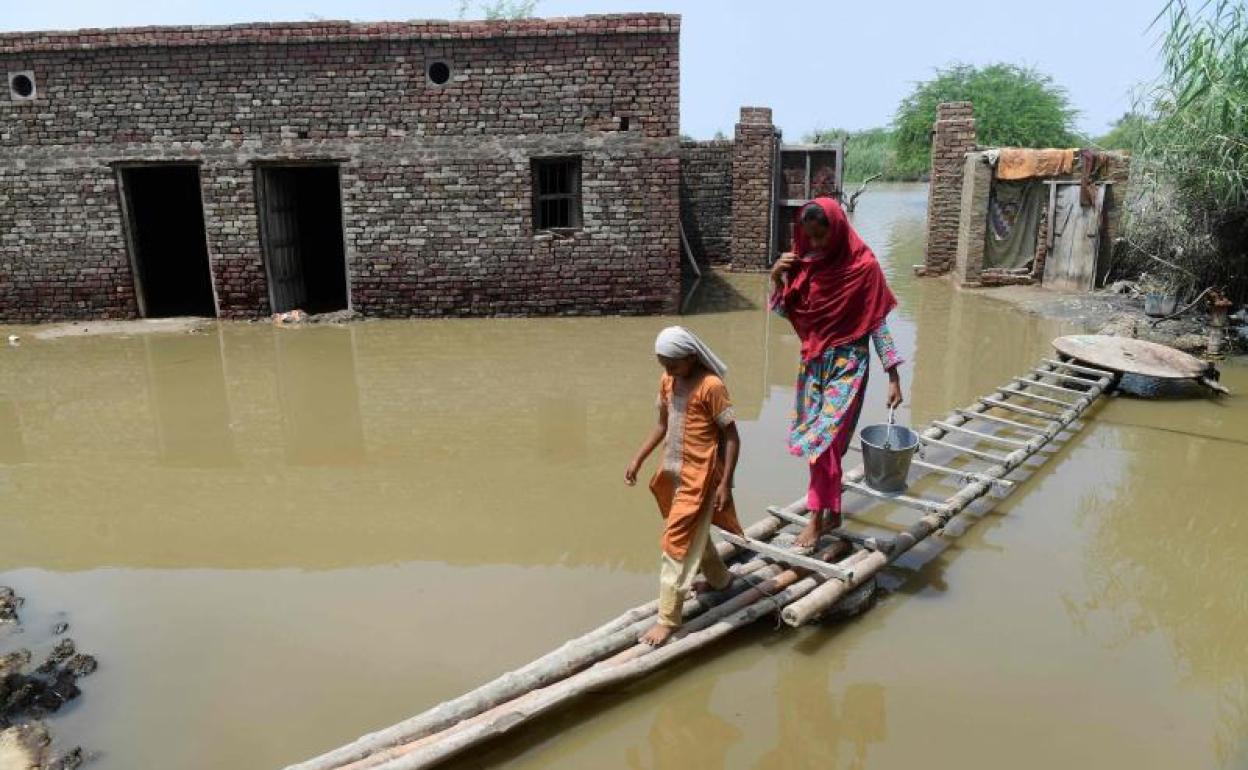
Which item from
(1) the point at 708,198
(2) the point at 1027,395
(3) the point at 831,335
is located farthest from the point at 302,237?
(3) the point at 831,335

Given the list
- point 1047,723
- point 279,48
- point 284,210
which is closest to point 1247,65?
point 1047,723

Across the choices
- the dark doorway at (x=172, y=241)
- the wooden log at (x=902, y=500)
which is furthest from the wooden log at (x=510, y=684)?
the dark doorway at (x=172, y=241)

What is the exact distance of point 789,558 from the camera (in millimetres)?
3863

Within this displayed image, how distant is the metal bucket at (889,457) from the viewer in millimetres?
4383

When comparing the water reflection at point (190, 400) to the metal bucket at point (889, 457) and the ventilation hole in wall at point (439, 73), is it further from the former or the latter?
the metal bucket at point (889, 457)

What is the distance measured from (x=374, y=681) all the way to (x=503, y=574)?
990 mm

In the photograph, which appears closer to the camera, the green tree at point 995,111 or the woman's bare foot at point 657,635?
the woman's bare foot at point 657,635

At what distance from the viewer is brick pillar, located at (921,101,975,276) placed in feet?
43.0

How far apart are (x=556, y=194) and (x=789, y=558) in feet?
25.6

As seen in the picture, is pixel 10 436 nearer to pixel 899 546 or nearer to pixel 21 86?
pixel 21 86

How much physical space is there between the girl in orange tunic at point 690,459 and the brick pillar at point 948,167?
11.0 metres

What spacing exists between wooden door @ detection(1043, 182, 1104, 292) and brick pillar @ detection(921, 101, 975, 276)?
59.3 inches

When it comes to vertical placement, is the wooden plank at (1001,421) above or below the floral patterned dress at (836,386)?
below

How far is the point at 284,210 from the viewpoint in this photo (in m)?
11.4
